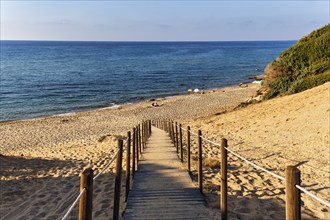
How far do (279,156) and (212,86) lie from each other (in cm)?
3739

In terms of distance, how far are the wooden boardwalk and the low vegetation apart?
46.4 feet

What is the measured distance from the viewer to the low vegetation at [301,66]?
19766 mm

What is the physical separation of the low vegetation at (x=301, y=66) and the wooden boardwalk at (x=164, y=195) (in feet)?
46.4

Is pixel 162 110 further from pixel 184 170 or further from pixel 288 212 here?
pixel 288 212

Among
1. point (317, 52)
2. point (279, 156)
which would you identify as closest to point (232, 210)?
point (279, 156)

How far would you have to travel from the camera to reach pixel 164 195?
Answer: 617 centimetres

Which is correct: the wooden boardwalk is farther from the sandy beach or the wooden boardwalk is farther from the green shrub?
the green shrub

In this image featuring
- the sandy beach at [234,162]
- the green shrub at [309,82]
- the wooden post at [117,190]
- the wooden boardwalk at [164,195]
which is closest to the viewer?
the wooden post at [117,190]

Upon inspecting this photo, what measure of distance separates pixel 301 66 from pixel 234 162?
15.4 m

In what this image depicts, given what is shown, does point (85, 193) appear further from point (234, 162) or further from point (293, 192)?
point (234, 162)

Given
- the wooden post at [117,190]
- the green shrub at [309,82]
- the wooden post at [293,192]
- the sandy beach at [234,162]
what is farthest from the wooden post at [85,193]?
the green shrub at [309,82]

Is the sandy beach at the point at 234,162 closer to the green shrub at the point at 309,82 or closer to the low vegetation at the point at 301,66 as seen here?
the green shrub at the point at 309,82

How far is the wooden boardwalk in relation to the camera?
17.3ft

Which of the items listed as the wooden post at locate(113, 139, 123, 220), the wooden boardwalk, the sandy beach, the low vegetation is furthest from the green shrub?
the wooden post at locate(113, 139, 123, 220)
